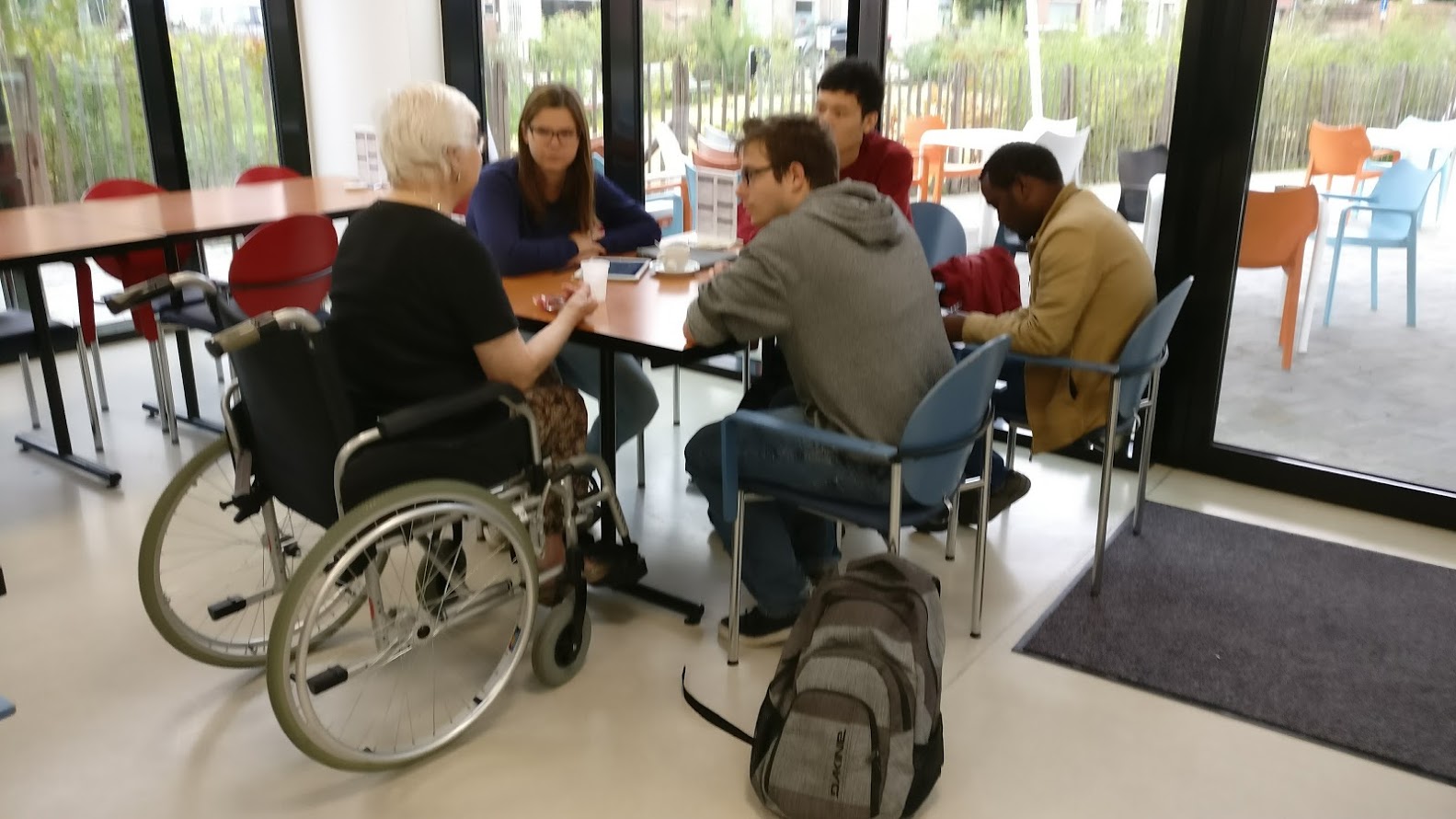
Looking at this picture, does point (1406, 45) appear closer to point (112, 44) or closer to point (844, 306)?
point (844, 306)

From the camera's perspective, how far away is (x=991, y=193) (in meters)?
2.70

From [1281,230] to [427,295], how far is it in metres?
2.50

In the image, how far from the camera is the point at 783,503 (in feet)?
8.42

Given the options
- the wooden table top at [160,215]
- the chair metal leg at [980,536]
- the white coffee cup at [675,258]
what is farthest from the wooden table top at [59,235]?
the chair metal leg at [980,536]

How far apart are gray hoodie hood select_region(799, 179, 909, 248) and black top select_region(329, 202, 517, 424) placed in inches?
24.4

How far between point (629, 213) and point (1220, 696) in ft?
6.24

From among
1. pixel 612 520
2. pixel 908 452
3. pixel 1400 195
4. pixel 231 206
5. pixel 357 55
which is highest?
pixel 357 55

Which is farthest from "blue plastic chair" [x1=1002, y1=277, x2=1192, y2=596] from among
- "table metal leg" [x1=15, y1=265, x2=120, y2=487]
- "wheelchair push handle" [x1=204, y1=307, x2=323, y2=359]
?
"table metal leg" [x1=15, y1=265, x2=120, y2=487]

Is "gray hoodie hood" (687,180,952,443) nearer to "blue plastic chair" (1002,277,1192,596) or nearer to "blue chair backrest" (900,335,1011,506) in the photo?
"blue chair backrest" (900,335,1011,506)

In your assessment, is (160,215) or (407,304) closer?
(407,304)

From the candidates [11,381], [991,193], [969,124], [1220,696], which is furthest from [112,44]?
[1220,696]

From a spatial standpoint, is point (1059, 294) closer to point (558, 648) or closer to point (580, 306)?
point (580, 306)

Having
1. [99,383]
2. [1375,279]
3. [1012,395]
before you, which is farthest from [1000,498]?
[99,383]

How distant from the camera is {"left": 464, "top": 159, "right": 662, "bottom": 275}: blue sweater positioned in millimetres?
2861
